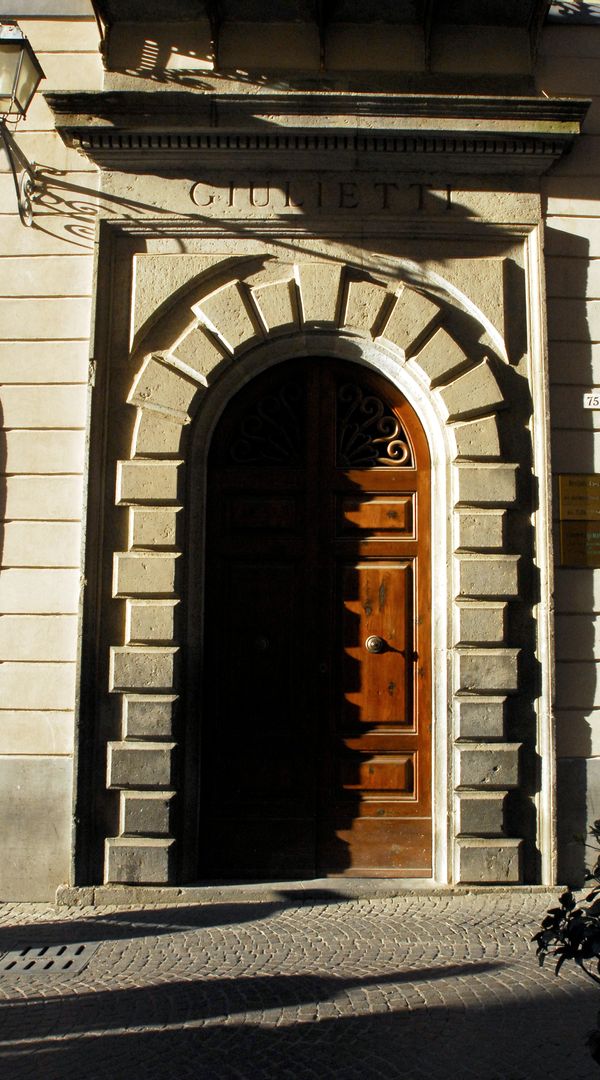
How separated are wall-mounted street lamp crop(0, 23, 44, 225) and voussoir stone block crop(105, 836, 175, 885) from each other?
4.56 meters

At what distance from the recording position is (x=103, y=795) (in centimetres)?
A: 643

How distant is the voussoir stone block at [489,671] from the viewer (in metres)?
6.47

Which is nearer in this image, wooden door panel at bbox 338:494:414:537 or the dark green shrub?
the dark green shrub

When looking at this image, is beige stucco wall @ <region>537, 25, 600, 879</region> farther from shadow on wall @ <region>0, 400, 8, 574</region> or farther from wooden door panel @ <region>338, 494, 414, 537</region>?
shadow on wall @ <region>0, 400, 8, 574</region>

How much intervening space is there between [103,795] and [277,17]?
19.2 feet

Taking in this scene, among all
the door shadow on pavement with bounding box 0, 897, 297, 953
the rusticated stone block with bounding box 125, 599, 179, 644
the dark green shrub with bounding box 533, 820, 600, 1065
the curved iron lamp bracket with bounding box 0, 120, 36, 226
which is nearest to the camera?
the dark green shrub with bounding box 533, 820, 600, 1065

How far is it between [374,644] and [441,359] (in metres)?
2.12

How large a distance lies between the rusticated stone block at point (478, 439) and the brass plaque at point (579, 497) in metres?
0.58

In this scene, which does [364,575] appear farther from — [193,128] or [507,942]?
[193,128]

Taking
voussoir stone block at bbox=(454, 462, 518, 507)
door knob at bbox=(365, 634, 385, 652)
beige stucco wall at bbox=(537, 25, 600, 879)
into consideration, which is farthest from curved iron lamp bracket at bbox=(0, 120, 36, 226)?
door knob at bbox=(365, 634, 385, 652)

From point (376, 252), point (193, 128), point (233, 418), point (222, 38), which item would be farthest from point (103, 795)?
point (222, 38)

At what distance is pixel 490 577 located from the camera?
654 cm

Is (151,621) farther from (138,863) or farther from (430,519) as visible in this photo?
(430,519)

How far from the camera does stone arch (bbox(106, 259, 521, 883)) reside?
637 centimetres
